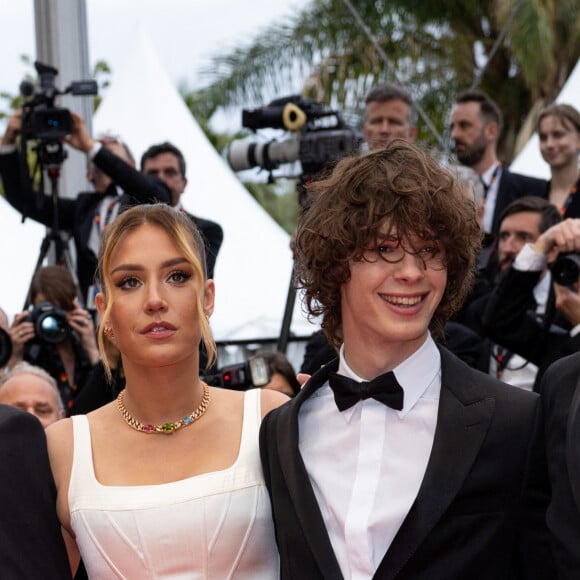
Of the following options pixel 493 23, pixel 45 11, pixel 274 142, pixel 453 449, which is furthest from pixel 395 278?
pixel 493 23

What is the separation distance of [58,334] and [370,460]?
2749 millimetres

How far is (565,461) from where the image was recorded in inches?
83.0

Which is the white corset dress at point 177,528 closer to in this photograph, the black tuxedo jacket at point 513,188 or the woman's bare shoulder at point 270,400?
the woman's bare shoulder at point 270,400

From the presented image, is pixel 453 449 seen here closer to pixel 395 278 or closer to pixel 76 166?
pixel 395 278

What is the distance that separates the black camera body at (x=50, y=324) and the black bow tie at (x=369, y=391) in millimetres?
2621

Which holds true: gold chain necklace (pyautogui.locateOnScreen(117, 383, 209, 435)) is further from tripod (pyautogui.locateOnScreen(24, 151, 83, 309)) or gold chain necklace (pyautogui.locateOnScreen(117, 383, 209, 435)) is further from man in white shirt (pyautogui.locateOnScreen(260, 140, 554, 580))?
tripod (pyautogui.locateOnScreen(24, 151, 83, 309))

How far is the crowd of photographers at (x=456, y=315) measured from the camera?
4.07 metres

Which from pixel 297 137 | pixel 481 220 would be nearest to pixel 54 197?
pixel 297 137

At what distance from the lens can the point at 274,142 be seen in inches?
202

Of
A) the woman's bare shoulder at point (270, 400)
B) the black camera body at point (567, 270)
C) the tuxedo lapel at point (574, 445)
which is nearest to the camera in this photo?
the tuxedo lapel at point (574, 445)

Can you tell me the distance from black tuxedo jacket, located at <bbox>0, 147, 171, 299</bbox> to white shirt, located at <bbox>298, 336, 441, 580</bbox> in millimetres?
2747

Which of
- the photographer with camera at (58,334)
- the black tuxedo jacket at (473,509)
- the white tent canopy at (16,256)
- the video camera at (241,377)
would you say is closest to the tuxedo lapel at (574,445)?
the black tuxedo jacket at (473,509)

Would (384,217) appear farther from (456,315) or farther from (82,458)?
(456,315)

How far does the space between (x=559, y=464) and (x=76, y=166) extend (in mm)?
5492
